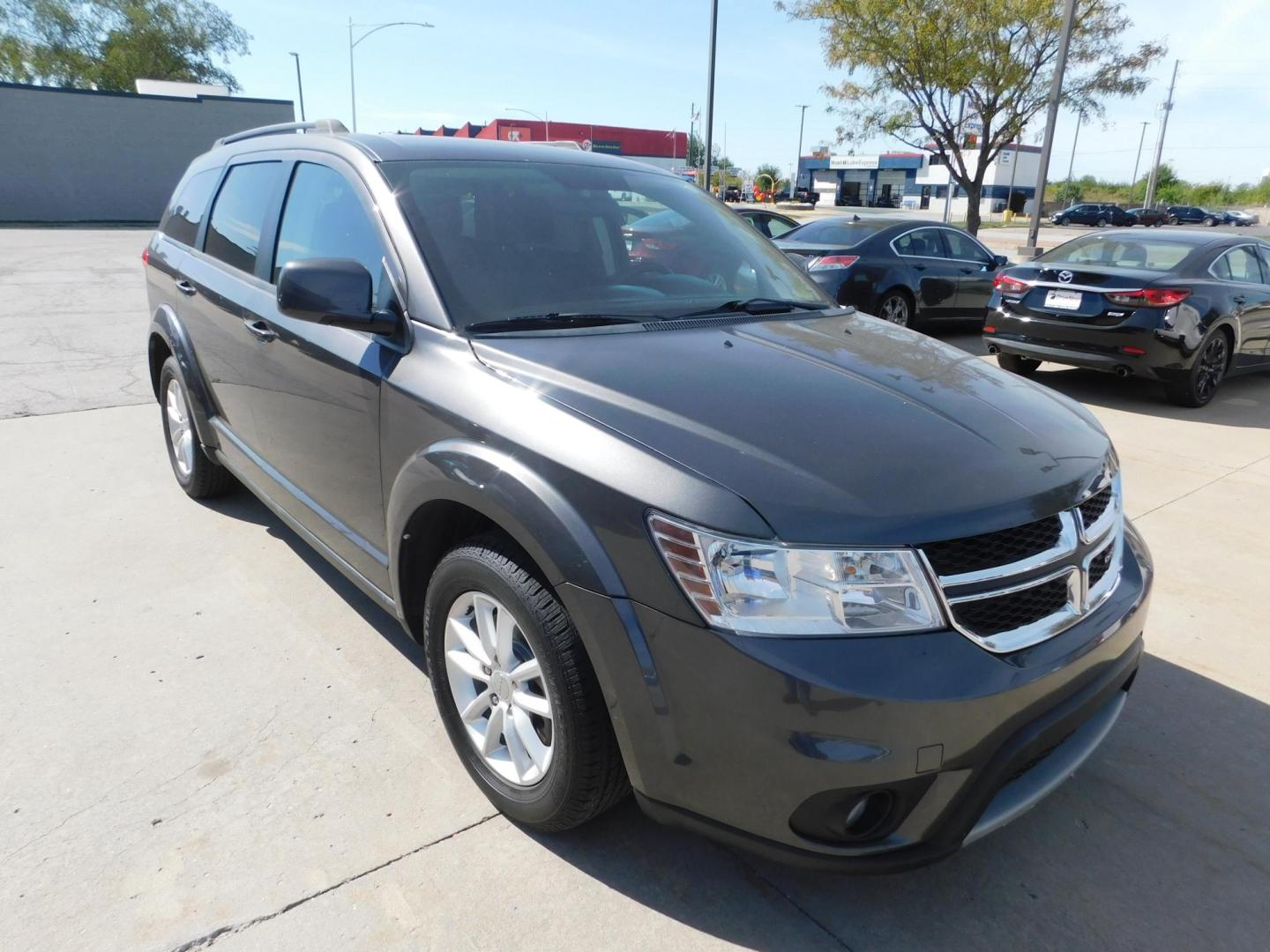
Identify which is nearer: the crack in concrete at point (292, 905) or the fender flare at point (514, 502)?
the fender flare at point (514, 502)

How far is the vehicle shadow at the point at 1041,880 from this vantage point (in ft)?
7.03

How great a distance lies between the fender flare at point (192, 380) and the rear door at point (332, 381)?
2.79 feet

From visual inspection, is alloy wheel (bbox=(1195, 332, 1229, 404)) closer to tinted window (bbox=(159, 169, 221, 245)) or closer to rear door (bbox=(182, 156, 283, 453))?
rear door (bbox=(182, 156, 283, 453))

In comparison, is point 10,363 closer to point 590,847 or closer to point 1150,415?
point 590,847

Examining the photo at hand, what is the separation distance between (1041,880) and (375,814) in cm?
176

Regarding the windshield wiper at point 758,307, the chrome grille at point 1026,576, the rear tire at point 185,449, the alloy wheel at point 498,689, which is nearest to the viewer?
the chrome grille at point 1026,576

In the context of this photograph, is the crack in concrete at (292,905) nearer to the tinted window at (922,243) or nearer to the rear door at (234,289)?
the rear door at (234,289)

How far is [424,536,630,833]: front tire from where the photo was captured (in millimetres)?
2059

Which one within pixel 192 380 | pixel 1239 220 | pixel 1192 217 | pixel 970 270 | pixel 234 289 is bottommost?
pixel 192 380

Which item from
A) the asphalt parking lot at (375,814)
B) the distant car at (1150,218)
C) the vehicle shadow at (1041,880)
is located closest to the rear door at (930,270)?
the asphalt parking lot at (375,814)

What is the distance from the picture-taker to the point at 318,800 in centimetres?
254

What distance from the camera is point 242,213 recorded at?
3.86 metres

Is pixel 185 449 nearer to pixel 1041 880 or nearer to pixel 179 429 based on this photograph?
pixel 179 429

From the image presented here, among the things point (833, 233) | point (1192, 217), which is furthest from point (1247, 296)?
point (1192, 217)
